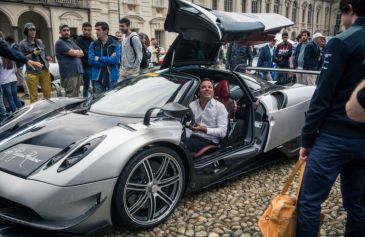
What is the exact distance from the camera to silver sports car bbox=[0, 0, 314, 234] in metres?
2.19

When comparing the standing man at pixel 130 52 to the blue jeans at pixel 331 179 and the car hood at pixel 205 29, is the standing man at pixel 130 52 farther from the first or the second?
the blue jeans at pixel 331 179

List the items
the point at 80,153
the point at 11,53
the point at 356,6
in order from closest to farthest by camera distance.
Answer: the point at 356,6, the point at 80,153, the point at 11,53

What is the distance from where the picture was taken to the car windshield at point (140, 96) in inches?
119

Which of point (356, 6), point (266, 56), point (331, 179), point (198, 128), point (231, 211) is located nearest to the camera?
point (356, 6)

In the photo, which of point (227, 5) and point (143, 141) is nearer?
point (143, 141)

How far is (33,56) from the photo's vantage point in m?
6.30

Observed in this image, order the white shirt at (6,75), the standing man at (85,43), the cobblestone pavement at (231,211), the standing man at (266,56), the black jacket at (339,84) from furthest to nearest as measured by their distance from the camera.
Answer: the standing man at (266,56), the standing man at (85,43), the white shirt at (6,75), the cobblestone pavement at (231,211), the black jacket at (339,84)

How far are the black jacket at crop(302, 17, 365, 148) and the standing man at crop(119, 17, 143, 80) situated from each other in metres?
4.61

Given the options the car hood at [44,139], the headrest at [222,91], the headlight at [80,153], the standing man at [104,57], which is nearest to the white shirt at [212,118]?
the headrest at [222,91]

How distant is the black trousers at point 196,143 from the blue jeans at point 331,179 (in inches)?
57.7

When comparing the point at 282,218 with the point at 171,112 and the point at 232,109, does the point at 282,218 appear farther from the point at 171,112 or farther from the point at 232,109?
the point at 232,109

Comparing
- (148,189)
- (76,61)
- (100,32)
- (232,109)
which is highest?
(100,32)

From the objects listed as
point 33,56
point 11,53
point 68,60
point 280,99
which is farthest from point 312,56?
point 11,53

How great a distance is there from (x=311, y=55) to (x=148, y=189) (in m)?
6.33
